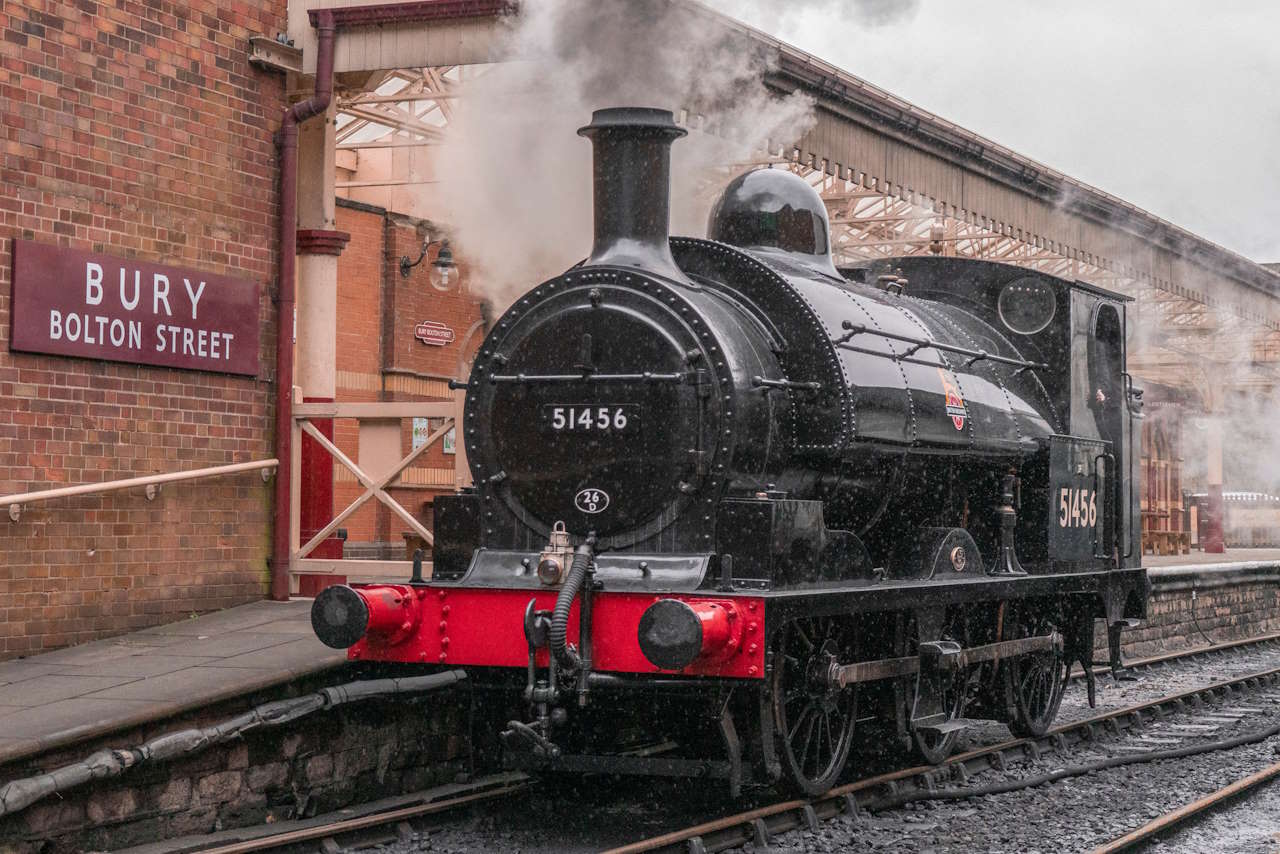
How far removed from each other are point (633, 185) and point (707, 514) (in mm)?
1529

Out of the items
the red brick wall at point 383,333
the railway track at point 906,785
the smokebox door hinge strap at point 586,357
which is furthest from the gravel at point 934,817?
the red brick wall at point 383,333

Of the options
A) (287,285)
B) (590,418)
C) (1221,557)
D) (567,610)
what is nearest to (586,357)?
(590,418)

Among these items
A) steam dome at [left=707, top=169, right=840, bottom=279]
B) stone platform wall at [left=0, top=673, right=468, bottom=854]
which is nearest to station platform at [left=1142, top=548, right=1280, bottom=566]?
steam dome at [left=707, top=169, right=840, bottom=279]

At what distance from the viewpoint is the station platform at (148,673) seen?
596cm

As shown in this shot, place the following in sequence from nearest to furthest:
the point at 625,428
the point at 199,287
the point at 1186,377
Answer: the point at 625,428
the point at 199,287
the point at 1186,377

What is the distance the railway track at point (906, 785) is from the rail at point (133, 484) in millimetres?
3727

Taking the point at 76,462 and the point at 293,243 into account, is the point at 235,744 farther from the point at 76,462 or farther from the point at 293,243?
the point at 293,243

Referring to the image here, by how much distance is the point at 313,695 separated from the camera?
6.75 meters

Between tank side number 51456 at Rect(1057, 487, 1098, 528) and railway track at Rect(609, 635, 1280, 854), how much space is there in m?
1.30

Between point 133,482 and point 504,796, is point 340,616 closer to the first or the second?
point 504,796

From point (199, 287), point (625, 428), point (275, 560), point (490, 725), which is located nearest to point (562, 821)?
point (490, 725)

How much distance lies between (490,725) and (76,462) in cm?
296

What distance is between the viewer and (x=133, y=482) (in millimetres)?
8180

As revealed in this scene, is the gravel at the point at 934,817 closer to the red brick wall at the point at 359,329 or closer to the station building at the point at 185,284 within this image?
the station building at the point at 185,284
